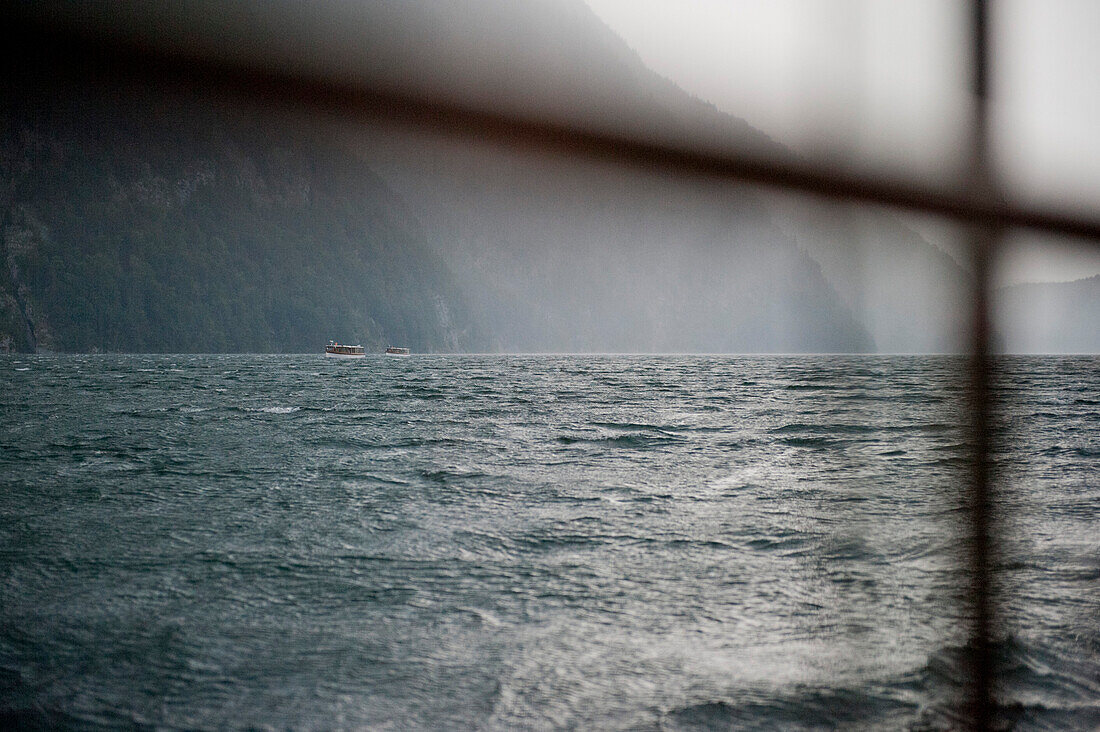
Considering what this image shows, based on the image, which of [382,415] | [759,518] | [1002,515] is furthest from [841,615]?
[382,415]

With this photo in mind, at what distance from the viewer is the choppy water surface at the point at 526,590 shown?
3.78m

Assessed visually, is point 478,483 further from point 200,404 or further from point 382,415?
point 200,404

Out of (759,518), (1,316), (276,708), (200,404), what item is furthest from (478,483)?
(1,316)

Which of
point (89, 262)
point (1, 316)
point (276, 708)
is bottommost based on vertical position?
point (276, 708)

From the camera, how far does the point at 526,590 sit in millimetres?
5645

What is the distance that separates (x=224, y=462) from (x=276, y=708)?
1020 centimetres

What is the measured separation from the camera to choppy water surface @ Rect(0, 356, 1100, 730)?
378cm

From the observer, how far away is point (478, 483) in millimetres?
10766

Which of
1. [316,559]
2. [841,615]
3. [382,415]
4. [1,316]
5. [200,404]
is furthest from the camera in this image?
[1,316]

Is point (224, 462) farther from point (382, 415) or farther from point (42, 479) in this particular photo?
point (382, 415)

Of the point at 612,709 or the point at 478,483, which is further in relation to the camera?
the point at 478,483

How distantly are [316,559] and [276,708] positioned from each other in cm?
303

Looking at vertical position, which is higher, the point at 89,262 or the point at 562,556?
the point at 89,262

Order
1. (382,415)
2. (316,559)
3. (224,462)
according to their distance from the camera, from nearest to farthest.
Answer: (316,559)
(224,462)
(382,415)
